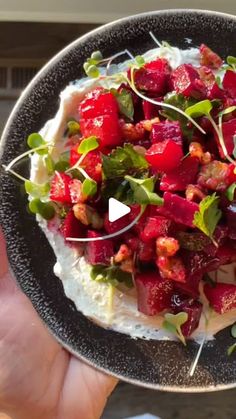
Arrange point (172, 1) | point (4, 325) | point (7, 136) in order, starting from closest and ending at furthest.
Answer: point (4, 325) < point (7, 136) < point (172, 1)

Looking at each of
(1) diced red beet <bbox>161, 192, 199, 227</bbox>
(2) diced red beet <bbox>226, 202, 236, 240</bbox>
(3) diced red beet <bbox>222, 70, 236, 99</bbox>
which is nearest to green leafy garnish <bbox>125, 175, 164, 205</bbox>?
(1) diced red beet <bbox>161, 192, 199, 227</bbox>

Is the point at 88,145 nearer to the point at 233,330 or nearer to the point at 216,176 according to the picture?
the point at 216,176

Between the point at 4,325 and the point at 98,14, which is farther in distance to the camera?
the point at 98,14

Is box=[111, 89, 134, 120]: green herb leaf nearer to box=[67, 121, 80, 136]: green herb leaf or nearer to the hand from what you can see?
box=[67, 121, 80, 136]: green herb leaf

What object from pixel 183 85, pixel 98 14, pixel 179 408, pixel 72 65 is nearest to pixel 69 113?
pixel 72 65

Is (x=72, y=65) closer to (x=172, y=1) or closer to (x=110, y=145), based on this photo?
(x=110, y=145)

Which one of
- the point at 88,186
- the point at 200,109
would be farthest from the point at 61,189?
the point at 200,109

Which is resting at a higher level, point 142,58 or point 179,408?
point 142,58
